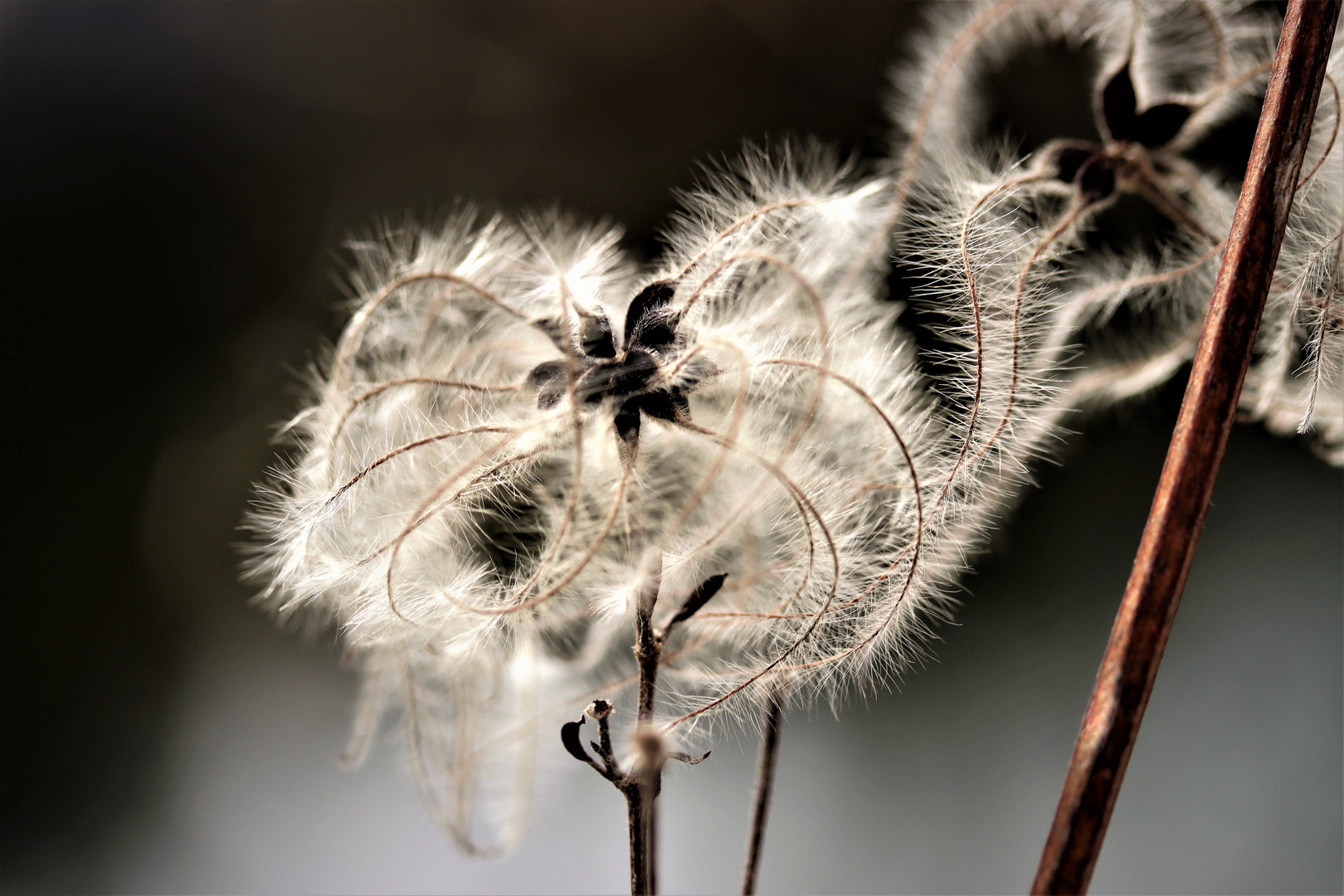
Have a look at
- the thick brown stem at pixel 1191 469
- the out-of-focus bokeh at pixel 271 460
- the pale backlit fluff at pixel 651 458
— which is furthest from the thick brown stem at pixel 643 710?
the out-of-focus bokeh at pixel 271 460

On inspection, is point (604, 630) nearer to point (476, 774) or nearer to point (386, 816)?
point (476, 774)

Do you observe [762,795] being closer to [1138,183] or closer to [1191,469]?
[1191,469]

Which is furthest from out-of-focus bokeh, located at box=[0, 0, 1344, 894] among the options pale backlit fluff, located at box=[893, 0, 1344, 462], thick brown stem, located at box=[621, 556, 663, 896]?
thick brown stem, located at box=[621, 556, 663, 896]

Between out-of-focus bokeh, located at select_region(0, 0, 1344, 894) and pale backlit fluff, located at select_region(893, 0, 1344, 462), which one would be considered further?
out-of-focus bokeh, located at select_region(0, 0, 1344, 894)

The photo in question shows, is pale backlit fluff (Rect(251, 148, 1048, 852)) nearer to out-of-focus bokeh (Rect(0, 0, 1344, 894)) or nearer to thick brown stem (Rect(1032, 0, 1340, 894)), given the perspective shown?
thick brown stem (Rect(1032, 0, 1340, 894))

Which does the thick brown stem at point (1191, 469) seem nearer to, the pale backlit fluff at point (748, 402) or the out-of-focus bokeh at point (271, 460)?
the pale backlit fluff at point (748, 402)

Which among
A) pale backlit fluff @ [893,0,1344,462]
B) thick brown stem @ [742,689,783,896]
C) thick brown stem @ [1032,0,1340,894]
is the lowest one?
thick brown stem @ [742,689,783,896]

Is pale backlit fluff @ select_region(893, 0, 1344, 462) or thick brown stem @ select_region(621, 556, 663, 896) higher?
pale backlit fluff @ select_region(893, 0, 1344, 462)

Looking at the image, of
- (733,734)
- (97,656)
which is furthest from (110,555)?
(733,734)
